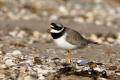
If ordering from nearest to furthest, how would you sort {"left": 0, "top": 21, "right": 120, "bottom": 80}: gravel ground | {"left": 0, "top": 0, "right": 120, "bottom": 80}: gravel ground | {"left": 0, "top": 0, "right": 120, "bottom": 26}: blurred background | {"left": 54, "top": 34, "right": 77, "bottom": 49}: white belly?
{"left": 0, "top": 0, "right": 120, "bottom": 80}: gravel ground → {"left": 0, "top": 21, "right": 120, "bottom": 80}: gravel ground → {"left": 54, "top": 34, "right": 77, "bottom": 49}: white belly → {"left": 0, "top": 0, "right": 120, "bottom": 26}: blurred background

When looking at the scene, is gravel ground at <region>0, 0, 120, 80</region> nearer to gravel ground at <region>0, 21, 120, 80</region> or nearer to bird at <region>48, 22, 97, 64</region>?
gravel ground at <region>0, 21, 120, 80</region>

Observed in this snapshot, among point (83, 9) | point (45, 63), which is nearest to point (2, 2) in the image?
point (83, 9)

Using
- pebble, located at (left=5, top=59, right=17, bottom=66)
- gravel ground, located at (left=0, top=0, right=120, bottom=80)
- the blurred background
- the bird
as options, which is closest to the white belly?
the bird

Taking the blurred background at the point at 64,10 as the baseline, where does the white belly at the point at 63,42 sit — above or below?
below

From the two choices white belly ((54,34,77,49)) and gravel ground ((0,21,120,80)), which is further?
white belly ((54,34,77,49))

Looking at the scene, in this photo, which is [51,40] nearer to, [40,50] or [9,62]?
[40,50]

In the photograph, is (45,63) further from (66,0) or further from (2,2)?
(66,0)

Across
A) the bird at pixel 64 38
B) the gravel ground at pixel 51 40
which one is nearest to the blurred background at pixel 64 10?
the gravel ground at pixel 51 40

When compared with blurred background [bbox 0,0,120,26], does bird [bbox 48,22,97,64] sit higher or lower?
lower

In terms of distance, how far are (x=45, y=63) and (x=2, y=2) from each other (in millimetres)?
10649

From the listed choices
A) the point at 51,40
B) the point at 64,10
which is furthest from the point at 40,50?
the point at 64,10

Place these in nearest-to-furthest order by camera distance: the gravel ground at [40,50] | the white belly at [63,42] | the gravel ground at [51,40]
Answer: the gravel ground at [51,40]
the gravel ground at [40,50]
the white belly at [63,42]

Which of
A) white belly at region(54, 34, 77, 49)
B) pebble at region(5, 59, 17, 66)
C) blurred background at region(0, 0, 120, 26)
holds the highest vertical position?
blurred background at region(0, 0, 120, 26)

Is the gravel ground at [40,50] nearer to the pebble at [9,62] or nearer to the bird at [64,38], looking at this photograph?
the pebble at [9,62]
